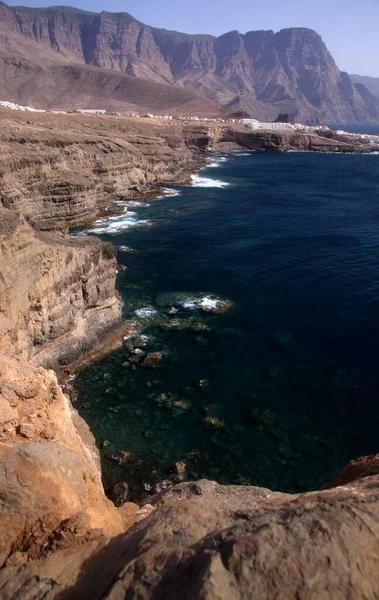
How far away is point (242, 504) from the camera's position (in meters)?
8.90

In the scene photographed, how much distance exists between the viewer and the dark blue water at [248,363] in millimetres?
22047

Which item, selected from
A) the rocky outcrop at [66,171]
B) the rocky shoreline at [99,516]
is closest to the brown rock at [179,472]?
the rocky shoreline at [99,516]

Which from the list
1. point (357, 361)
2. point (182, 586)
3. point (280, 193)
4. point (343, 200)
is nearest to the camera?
point (182, 586)

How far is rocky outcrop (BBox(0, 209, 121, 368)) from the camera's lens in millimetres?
21734

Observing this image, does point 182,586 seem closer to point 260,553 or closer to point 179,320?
point 260,553

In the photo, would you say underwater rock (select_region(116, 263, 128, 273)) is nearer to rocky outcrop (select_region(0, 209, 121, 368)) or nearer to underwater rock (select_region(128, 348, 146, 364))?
rocky outcrop (select_region(0, 209, 121, 368))

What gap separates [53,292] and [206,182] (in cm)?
7180

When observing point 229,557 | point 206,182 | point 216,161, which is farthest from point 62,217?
point 216,161

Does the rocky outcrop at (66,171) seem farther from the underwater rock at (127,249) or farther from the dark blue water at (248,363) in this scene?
the dark blue water at (248,363)

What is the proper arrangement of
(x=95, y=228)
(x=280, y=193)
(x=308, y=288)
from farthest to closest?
1. (x=280, y=193)
2. (x=95, y=228)
3. (x=308, y=288)

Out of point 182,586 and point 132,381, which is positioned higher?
point 182,586

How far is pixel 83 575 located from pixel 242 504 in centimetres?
345

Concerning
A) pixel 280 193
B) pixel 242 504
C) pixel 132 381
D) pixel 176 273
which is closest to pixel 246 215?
pixel 280 193

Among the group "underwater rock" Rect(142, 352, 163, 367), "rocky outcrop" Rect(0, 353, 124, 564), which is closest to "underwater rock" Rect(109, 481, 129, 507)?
"rocky outcrop" Rect(0, 353, 124, 564)
